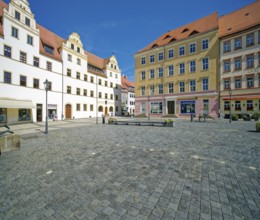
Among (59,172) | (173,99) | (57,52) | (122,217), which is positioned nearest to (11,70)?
(57,52)

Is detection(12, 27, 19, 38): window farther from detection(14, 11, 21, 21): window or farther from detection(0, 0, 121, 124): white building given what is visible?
detection(14, 11, 21, 21): window

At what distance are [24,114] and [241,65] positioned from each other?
125ft

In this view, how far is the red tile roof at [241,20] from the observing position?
25.6m

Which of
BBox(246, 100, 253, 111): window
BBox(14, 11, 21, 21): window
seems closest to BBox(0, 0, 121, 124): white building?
BBox(14, 11, 21, 21): window

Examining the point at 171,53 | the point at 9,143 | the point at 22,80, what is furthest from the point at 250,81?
the point at 22,80

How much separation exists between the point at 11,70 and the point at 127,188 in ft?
81.6

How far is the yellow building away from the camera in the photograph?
2722 cm

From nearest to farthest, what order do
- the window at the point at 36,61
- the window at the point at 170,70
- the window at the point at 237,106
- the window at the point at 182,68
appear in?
1. the window at the point at 36,61
2. the window at the point at 237,106
3. the window at the point at 182,68
4. the window at the point at 170,70

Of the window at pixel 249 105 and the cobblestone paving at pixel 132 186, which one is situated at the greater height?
the window at pixel 249 105

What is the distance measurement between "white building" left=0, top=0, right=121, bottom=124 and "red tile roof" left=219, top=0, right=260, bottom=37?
93.2 feet

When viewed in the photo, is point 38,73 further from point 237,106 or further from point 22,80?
point 237,106

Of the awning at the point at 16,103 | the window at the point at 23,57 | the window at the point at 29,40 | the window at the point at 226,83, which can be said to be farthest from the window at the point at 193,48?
the awning at the point at 16,103

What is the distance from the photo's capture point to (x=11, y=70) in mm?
19828

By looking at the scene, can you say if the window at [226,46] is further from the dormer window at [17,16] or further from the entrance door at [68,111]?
the dormer window at [17,16]
